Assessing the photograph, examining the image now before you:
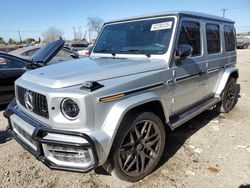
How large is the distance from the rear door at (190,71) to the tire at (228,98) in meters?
1.16

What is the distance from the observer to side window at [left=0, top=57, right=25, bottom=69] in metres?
6.03

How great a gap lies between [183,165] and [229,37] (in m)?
3.45

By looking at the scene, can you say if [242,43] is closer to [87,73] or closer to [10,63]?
[10,63]

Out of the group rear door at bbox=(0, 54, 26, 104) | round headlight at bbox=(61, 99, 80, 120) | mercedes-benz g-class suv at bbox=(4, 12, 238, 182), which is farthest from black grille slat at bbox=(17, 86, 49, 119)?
rear door at bbox=(0, 54, 26, 104)

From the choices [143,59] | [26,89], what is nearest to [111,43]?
[143,59]

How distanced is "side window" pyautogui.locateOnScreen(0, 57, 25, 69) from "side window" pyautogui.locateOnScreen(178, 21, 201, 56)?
14.6ft

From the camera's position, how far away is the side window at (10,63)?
19.8ft

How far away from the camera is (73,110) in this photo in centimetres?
244

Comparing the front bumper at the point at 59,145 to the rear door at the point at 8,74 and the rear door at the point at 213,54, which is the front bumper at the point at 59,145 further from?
the rear door at the point at 8,74

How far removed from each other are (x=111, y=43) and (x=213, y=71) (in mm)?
2052

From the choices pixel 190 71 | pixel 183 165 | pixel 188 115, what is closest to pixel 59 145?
pixel 183 165

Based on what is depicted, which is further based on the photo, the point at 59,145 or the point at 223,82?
the point at 223,82

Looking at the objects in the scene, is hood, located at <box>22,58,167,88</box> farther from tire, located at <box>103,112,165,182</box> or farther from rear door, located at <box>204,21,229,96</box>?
rear door, located at <box>204,21,229,96</box>

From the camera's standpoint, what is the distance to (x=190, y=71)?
3822 millimetres
